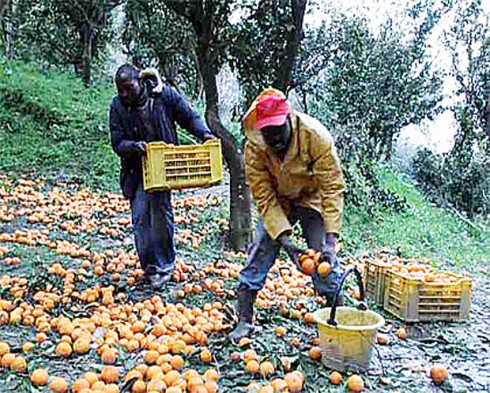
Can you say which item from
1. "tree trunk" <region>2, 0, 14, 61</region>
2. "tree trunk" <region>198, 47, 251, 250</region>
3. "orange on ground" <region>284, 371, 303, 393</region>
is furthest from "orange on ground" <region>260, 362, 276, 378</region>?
"tree trunk" <region>2, 0, 14, 61</region>

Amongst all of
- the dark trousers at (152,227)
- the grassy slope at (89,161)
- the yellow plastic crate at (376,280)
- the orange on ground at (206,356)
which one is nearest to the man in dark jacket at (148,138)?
the dark trousers at (152,227)

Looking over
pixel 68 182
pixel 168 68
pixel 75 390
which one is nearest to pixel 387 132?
pixel 168 68

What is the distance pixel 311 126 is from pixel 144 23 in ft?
41.9

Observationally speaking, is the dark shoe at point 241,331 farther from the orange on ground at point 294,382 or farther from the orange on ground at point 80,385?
the orange on ground at point 80,385

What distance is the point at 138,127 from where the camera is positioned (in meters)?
4.88

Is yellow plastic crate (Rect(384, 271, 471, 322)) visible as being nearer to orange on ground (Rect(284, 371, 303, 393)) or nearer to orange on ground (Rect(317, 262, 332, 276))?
orange on ground (Rect(317, 262, 332, 276))

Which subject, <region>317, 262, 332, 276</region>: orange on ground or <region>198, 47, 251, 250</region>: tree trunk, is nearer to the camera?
<region>317, 262, 332, 276</region>: orange on ground

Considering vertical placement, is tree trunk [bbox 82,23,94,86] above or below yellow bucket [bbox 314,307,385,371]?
above

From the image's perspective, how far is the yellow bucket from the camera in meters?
3.46

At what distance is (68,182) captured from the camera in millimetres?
9406

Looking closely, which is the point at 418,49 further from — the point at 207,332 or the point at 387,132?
the point at 207,332

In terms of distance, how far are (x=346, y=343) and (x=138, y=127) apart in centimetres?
240

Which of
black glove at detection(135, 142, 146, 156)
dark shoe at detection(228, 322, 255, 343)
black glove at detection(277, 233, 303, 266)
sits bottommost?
dark shoe at detection(228, 322, 255, 343)

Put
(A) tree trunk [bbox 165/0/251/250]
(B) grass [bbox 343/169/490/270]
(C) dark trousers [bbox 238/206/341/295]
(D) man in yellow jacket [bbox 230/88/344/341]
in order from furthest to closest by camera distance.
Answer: (B) grass [bbox 343/169/490/270], (A) tree trunk [bbox 165/0/251/250], (C) dark trousers [bbox 238/206/341/295], (D) man in yellow jacket [bbox 230/88/344/341]
